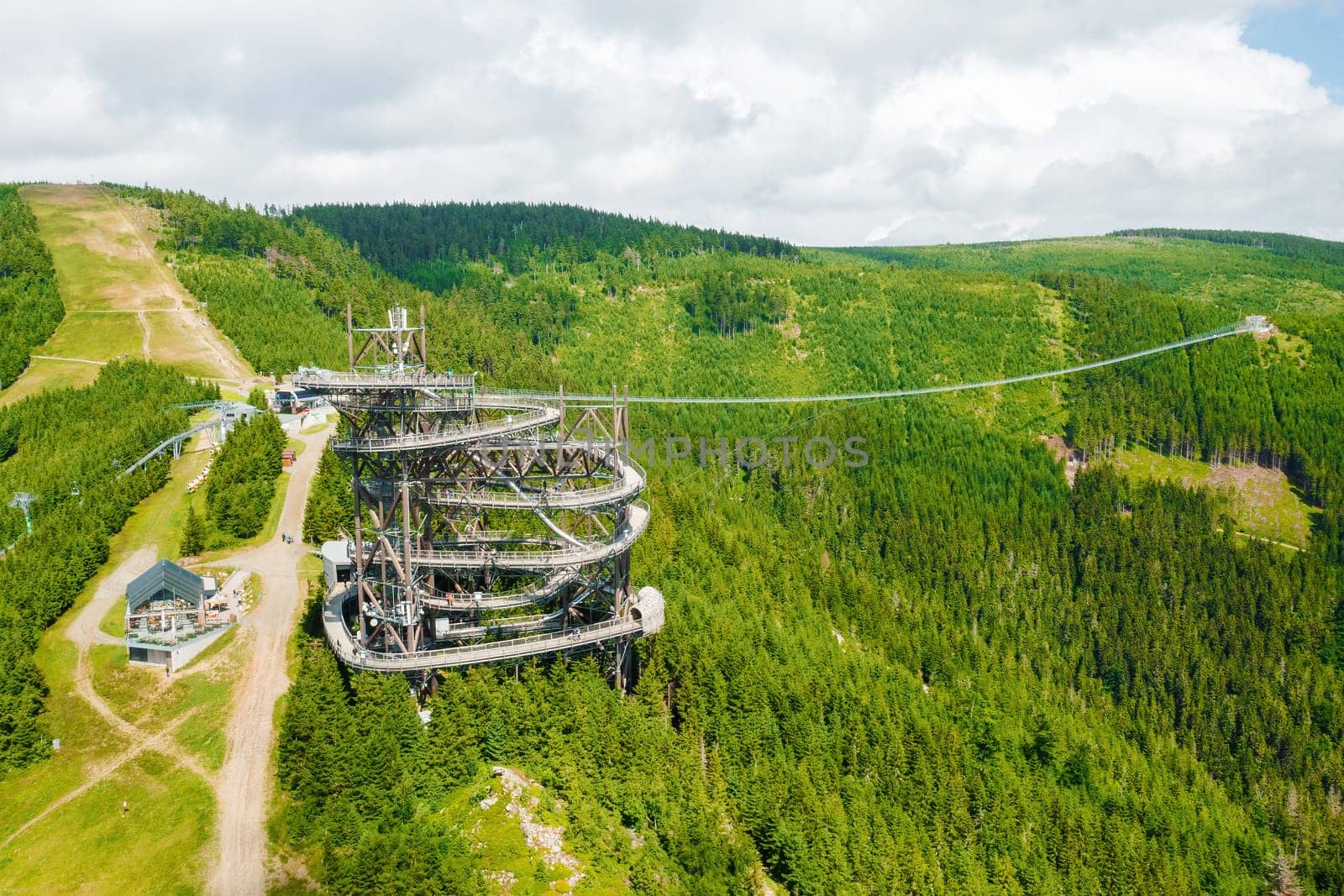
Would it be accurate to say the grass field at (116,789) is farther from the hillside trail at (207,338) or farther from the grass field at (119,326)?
the grass field at (119,326)

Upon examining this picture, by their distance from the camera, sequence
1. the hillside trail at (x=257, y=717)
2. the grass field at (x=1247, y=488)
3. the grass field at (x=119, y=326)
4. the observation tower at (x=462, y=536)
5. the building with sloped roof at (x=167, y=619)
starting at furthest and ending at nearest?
the grass field at (x=1247, y=488) < the grass field at (x=119, y=326) < the building with sloped roof at (x=167, y=619) < the observation tower at (x=462, y=536) < the hillside trail at (x=257, y=717)

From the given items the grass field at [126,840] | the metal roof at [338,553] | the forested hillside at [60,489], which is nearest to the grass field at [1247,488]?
the metal roof at [338,553]

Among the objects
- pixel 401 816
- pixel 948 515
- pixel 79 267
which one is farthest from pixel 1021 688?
pixel 79 267

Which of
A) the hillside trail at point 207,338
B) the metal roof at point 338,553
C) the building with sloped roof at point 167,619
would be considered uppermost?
the hillside trail at point 207,338

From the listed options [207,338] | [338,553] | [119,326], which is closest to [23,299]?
[119,326]

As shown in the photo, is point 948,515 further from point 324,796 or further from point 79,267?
point 79,267

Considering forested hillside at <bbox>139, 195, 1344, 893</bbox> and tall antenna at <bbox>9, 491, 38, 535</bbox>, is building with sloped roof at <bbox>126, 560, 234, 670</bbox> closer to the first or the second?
forested hillside at <bbox>139, 195, 1344, 893</bbox>

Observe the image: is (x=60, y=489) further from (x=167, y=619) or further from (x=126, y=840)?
(x=126, y=840)

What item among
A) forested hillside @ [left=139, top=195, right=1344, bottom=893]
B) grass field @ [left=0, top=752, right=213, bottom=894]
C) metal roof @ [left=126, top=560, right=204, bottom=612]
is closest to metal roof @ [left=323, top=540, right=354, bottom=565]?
metal roof @ [left=126, top=560, right=204, bottom=612]
